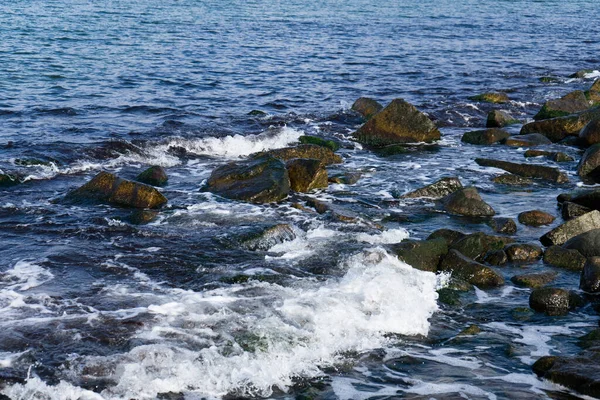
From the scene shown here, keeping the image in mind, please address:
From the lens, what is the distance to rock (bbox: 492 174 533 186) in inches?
596

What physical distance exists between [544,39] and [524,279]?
28794 millimetres

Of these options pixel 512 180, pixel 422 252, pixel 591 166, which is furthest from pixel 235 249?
pixel 591 166

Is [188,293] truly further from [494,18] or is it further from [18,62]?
[494,18]

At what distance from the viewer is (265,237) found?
38.3ft

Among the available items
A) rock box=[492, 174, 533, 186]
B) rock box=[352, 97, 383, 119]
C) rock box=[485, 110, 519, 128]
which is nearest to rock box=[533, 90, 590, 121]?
rock box=[485, 110, 519, 128]

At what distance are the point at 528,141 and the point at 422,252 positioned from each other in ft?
26.1

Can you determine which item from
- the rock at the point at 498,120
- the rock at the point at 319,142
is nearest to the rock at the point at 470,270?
the rock at the point at 319,142

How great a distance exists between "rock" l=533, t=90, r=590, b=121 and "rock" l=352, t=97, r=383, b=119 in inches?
168

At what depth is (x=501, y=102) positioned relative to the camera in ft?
74.9

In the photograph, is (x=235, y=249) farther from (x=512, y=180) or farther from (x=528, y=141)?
(x=528, y=141)

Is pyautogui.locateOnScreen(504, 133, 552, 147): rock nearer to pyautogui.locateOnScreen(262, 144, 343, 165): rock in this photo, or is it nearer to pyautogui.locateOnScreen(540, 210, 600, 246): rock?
pyautogui.locateOnScreen(262, 144, 343, 165): rock

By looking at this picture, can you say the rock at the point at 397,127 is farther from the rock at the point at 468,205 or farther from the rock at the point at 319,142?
the rock at the point at 468,205

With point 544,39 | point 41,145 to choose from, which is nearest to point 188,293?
point 41,145

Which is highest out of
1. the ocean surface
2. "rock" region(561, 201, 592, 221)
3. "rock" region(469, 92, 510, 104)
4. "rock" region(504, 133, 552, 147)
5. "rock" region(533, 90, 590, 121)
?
"rock" region(533, 90, 590, 121)
